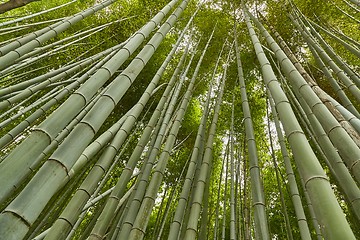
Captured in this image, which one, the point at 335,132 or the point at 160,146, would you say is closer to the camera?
the point at 335,132

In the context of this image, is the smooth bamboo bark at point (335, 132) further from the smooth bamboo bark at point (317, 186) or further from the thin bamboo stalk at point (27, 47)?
the thin bamboo stalk at point (27, 47)

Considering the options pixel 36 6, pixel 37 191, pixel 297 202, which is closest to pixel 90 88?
pixel 37 191

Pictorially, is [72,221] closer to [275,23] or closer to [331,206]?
[331,206]

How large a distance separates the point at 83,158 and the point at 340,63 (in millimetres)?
2098

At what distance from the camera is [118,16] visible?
A: 491 cm

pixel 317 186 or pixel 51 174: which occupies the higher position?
pixel 317 186

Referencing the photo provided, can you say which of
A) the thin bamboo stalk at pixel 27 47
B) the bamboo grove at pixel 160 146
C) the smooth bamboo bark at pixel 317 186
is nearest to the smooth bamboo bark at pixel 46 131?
the bamboo grove at pixel 160 146

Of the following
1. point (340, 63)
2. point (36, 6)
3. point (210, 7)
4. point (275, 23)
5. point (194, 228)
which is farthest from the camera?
point (36, 6)

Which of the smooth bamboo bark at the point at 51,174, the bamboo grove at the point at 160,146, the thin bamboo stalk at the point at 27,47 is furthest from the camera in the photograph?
the thin bamboo stalk at the point at 27,47

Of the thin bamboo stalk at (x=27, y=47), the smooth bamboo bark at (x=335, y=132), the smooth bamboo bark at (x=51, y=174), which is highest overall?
the thin bamboo stalk at (x=27, y=47)

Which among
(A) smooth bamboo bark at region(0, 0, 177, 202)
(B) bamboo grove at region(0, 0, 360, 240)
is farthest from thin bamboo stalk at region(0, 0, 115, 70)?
(A) smooth bamboo bark at region(0, 0, 177, 202)

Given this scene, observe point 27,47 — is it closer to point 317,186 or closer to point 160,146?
point 160,146

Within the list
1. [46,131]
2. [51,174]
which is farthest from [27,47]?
[51,174]

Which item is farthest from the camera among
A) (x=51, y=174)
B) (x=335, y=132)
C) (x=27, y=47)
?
(x=27, y=47)
